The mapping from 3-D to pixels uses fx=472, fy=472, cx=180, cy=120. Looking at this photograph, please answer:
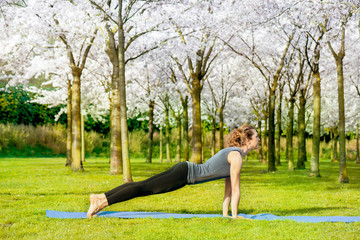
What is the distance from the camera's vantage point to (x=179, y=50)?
21.4 metres

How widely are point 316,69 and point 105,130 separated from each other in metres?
25.7

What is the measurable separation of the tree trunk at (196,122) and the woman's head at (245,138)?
15.6 metres

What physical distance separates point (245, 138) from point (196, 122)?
15.9 meters

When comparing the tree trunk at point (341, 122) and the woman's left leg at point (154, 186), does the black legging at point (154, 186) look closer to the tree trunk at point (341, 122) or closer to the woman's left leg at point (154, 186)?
the woman's left leg at point (154, 186)

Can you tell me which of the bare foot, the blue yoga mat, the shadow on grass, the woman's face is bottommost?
the shadow on grass

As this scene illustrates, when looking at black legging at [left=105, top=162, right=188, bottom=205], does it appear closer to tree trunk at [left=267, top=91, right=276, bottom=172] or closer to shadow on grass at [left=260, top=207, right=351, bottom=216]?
shadow on grass at [left=260, top=207, right=351, bottom=216]

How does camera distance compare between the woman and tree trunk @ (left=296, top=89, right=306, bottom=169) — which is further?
tree trunk @ (left=296, top=89, right=306, bottom=169)

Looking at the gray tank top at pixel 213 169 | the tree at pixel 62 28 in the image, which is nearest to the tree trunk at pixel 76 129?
the tree at pixel 62 28

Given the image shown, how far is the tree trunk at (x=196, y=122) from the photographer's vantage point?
22750 mm

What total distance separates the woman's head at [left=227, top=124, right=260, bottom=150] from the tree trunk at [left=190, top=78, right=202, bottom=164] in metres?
15.6

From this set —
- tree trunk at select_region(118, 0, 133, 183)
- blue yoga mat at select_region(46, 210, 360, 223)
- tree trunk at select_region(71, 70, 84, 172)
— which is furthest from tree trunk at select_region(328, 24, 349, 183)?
tree trunk at select_region(71, 70, 84, 172)

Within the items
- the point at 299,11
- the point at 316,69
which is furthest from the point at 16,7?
the point at 316,69

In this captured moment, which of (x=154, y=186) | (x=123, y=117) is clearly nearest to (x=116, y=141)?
(x=123, y=117)

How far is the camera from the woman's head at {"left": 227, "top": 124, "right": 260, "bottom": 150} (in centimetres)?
705
